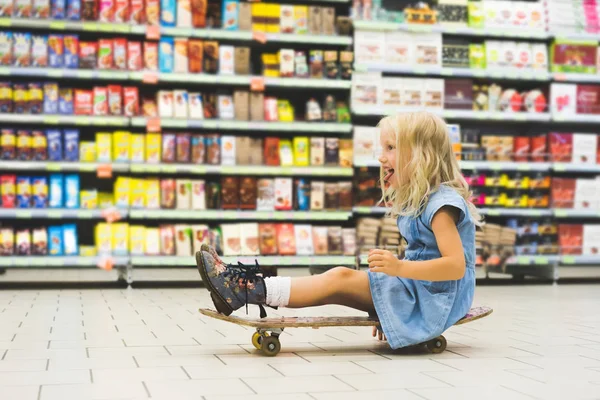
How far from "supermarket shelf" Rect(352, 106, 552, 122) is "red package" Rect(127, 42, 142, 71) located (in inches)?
71.2

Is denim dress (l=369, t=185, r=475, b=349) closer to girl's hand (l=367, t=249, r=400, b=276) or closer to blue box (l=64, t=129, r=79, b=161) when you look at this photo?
girl's hand (l=367, t=249, r=400, b=276)

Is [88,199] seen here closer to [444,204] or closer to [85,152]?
[85,152]

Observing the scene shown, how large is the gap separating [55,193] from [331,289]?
12.0 ft

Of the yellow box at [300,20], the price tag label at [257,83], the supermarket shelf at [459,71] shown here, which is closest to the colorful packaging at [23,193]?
the price tag label at [257,83]

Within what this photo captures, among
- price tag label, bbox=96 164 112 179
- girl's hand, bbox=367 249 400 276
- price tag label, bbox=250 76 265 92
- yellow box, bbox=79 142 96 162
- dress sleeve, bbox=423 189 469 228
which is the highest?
price tag label, bbox=250 76 265 92

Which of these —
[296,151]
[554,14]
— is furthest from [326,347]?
[554,14]

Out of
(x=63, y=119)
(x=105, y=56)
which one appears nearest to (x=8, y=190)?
(x=63, y=119)

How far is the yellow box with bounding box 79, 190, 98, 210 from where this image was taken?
19.2ft

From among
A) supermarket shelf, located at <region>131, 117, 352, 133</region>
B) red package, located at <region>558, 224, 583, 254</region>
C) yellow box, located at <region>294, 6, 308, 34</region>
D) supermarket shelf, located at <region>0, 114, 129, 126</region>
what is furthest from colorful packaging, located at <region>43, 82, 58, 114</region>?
red package, located at <region>558, 224, 583, 254</region>

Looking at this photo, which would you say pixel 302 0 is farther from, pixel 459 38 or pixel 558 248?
pixel 558 248

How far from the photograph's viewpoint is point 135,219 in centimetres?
655

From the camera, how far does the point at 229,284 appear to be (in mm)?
2701

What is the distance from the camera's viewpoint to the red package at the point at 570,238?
6734 mm

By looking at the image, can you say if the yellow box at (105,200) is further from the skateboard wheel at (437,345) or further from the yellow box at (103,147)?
the skateboard wheel at (437,345)
